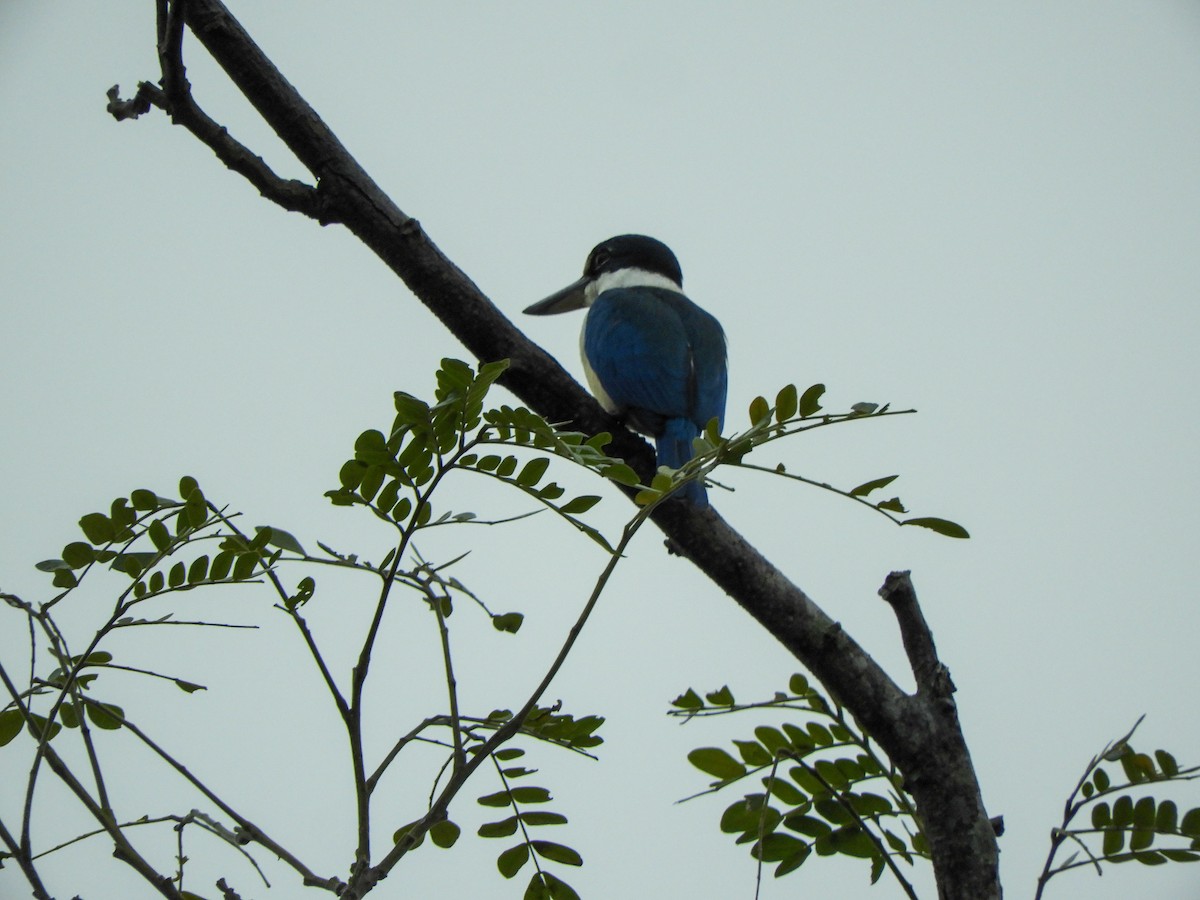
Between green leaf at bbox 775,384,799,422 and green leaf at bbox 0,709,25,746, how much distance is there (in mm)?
1076

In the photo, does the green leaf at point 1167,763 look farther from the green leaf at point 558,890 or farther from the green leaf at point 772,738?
the green leaf at point 558,890

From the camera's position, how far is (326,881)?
1.09 m

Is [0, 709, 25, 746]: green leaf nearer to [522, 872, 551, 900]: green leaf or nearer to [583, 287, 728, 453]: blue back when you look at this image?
[522, 872, 551, 900]: green leaf

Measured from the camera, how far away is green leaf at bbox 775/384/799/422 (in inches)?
56.4

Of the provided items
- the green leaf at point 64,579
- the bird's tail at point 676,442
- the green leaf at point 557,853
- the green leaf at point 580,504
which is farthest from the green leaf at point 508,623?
the bird's tail at point 676,442

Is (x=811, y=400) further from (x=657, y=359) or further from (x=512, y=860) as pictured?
(x=657, y=359)

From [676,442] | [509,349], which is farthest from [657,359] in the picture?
[509,349]

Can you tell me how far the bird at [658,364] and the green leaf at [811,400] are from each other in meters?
1.44

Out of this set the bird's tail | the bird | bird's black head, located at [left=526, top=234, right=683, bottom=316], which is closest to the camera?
the bird's tail

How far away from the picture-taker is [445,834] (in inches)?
61.6

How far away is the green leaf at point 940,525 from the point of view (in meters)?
1.54

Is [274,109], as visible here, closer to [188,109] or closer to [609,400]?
[188,109]

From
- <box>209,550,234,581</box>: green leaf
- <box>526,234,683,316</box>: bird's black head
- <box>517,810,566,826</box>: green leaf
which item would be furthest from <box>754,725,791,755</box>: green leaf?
<box>526,234,683,316</box>: bird's black head

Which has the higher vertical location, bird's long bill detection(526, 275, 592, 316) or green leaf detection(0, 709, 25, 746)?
bird's long bill detection(526, 275, 592, 316)
